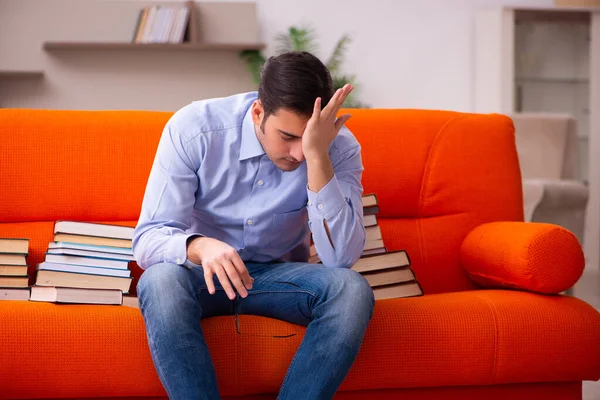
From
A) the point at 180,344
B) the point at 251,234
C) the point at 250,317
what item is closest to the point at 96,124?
the point at 251,234

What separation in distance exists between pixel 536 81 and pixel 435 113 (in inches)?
132

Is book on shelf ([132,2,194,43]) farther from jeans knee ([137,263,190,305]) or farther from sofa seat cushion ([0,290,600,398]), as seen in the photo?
jeans knee ([137,263,190,305])

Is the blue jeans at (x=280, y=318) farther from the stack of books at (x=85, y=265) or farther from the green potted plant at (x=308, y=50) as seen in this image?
the green potted plant at (x=308, y=50)

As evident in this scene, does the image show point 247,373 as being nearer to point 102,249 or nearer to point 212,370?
point 212,370

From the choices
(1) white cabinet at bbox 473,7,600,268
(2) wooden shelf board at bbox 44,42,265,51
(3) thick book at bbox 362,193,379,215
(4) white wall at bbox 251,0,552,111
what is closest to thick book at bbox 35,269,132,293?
(3) thick book at bbox 362,193,379,215

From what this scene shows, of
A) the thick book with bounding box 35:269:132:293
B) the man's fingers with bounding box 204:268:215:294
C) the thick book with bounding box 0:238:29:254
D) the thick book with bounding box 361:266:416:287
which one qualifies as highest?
the man's fingers with bounding box 204:268:215:294

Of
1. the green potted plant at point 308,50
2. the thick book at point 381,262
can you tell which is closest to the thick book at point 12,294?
the thick book at point 381,262

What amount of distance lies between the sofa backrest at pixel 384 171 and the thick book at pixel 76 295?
0.30 meters

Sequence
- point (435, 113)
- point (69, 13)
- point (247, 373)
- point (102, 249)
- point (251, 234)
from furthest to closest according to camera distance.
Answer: point (69, 13) → point (435, 113) → point (102, 249) → point (251, 234) → point (247, 373)

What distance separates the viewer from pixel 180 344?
1.43m

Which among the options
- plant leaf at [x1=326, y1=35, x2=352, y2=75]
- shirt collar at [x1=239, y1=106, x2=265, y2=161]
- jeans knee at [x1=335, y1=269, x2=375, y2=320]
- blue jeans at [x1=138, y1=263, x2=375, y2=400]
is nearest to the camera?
blue jeans at [x1=138, y1=263, x2=375, y2=400]

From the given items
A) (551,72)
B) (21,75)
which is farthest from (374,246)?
(551,72)

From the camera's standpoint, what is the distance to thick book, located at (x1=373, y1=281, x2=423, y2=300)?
81.0 inches

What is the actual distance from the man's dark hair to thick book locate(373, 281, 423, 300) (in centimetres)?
65
